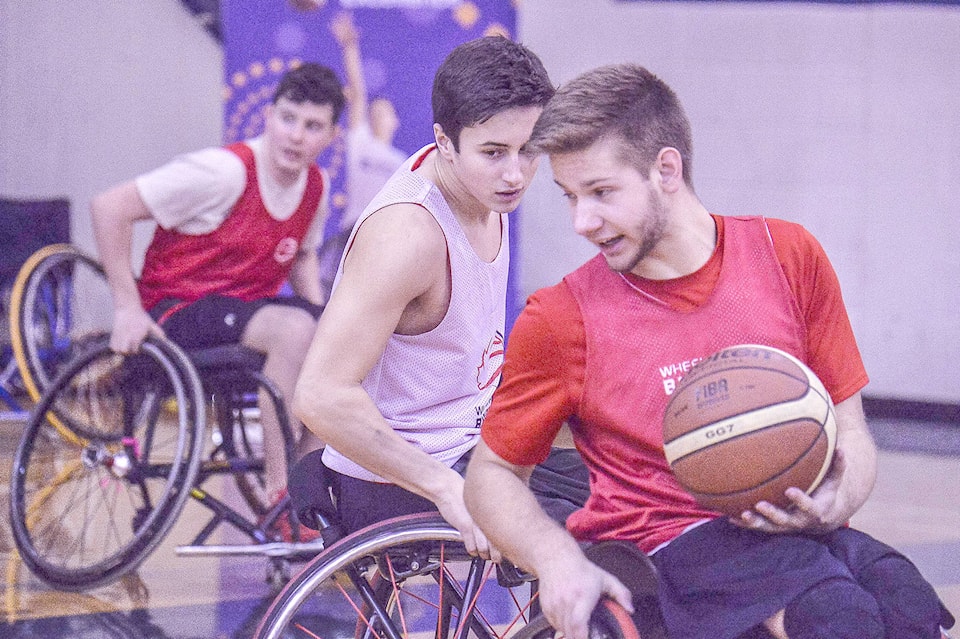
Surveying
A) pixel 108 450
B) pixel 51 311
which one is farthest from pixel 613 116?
pixel 51 311

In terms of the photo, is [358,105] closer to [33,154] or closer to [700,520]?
[33,154]

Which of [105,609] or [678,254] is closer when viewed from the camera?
[678,254]

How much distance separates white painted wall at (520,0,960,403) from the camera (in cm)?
625

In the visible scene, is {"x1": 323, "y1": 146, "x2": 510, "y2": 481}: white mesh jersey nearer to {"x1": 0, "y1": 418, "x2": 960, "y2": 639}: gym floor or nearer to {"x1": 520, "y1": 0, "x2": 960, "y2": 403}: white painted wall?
{"x1": 0, "y1": 418, "x2": 960, "y2": 639}: gym floor

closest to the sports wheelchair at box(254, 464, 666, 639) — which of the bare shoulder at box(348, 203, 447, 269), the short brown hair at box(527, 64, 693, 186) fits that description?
the bare shoulder at box(348, 203, 447, 269)

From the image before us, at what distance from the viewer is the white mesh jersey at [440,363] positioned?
6.68 ft

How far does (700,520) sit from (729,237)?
1.21 feet

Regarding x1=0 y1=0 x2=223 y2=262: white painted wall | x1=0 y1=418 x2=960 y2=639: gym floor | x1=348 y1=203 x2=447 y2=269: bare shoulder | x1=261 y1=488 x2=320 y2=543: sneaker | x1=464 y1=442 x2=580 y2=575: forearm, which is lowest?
x1=0 y1=418 x2=960 y2=639: gym floor

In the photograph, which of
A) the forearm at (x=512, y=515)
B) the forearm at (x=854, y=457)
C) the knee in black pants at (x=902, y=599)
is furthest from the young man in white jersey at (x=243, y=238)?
the knee in black pants at (x=902, y=599)

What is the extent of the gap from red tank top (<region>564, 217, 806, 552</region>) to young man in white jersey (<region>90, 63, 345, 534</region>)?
183 cm

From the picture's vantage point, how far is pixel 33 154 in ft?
23.9

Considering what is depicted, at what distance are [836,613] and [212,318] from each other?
2.33 meters

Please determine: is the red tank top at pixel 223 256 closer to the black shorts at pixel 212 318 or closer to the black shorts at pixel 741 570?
the black shorts at pixel 212 318

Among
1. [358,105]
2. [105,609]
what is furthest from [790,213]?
[105,609]
